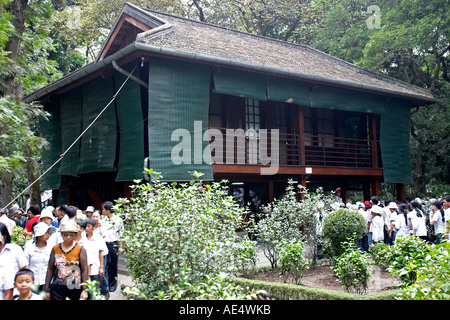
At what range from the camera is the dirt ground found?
25.5ft

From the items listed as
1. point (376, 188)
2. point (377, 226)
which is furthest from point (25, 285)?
point (376, 188)

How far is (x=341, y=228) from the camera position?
8766 millimetres

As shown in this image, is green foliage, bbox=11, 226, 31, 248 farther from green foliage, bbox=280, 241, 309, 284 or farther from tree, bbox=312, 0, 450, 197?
tree, bbox=312, 0, 450, 197

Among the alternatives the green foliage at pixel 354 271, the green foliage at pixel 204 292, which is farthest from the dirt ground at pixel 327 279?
the green foliage at pixel 204 292

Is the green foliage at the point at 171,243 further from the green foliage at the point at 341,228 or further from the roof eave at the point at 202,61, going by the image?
the roof eave at the point at 202,61

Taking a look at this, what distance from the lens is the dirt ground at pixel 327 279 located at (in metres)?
7.78

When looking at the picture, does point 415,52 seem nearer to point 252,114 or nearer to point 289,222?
point 252,114

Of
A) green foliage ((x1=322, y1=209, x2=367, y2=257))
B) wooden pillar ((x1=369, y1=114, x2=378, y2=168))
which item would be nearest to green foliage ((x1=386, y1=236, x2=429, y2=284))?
green foliage ((x1=322, y1=209, x2=367, y2=257))

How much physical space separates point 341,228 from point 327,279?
106cm

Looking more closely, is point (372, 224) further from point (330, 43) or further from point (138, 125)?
point (330, 43)

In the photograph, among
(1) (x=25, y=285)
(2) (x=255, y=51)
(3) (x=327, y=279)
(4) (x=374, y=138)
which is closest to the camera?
(1) (x=25, y=285)

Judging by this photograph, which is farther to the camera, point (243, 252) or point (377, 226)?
point (377, 226)

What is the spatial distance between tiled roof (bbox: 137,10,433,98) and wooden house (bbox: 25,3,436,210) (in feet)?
0.28
